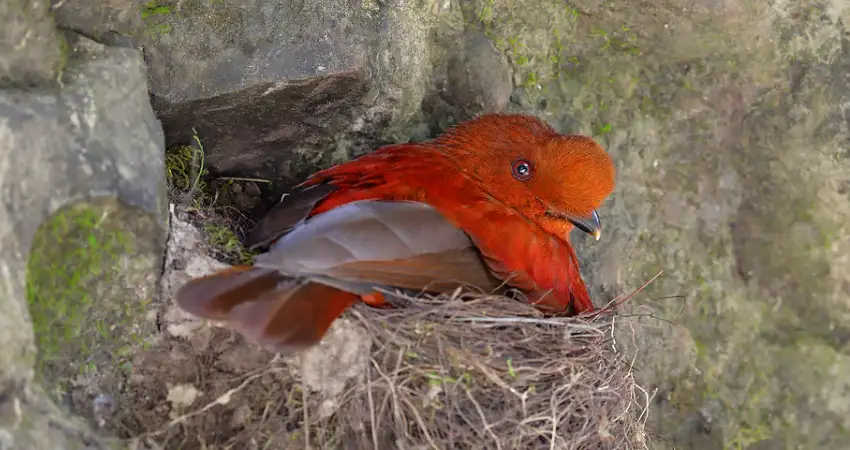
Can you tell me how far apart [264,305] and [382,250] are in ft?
1.38

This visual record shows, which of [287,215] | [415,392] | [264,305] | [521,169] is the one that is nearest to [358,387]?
[415,392]

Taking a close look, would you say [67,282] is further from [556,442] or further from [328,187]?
[556,442]

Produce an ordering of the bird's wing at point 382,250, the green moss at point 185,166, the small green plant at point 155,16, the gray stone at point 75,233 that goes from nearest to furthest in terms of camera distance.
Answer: the gray stone at point 75,233 → the bird's wing at point 382,250 → the small green plant at point 155,16 → the green moss at point 185,166

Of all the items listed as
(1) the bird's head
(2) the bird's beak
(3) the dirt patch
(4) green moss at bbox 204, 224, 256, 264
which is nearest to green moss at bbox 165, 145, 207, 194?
(4) green moss at bbox 204, 224, 256, 264

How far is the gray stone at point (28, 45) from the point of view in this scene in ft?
6.54

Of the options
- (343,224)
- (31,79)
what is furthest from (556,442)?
(31,79)

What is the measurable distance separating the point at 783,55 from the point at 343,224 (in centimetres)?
215

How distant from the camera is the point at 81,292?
7.04ft

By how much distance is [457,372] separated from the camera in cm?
251

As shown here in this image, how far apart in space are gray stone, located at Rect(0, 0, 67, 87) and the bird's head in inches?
56.9

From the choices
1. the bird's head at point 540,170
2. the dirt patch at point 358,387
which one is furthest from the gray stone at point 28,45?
the bird's head at point 540,170

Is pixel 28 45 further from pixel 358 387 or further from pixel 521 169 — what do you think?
pixel 521 169

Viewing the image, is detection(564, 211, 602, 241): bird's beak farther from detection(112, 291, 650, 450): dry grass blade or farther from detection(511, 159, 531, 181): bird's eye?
detection(112, 291, 650, 450): dry grass blade

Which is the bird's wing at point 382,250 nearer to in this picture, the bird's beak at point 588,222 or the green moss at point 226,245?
the green moss at point 226,245
